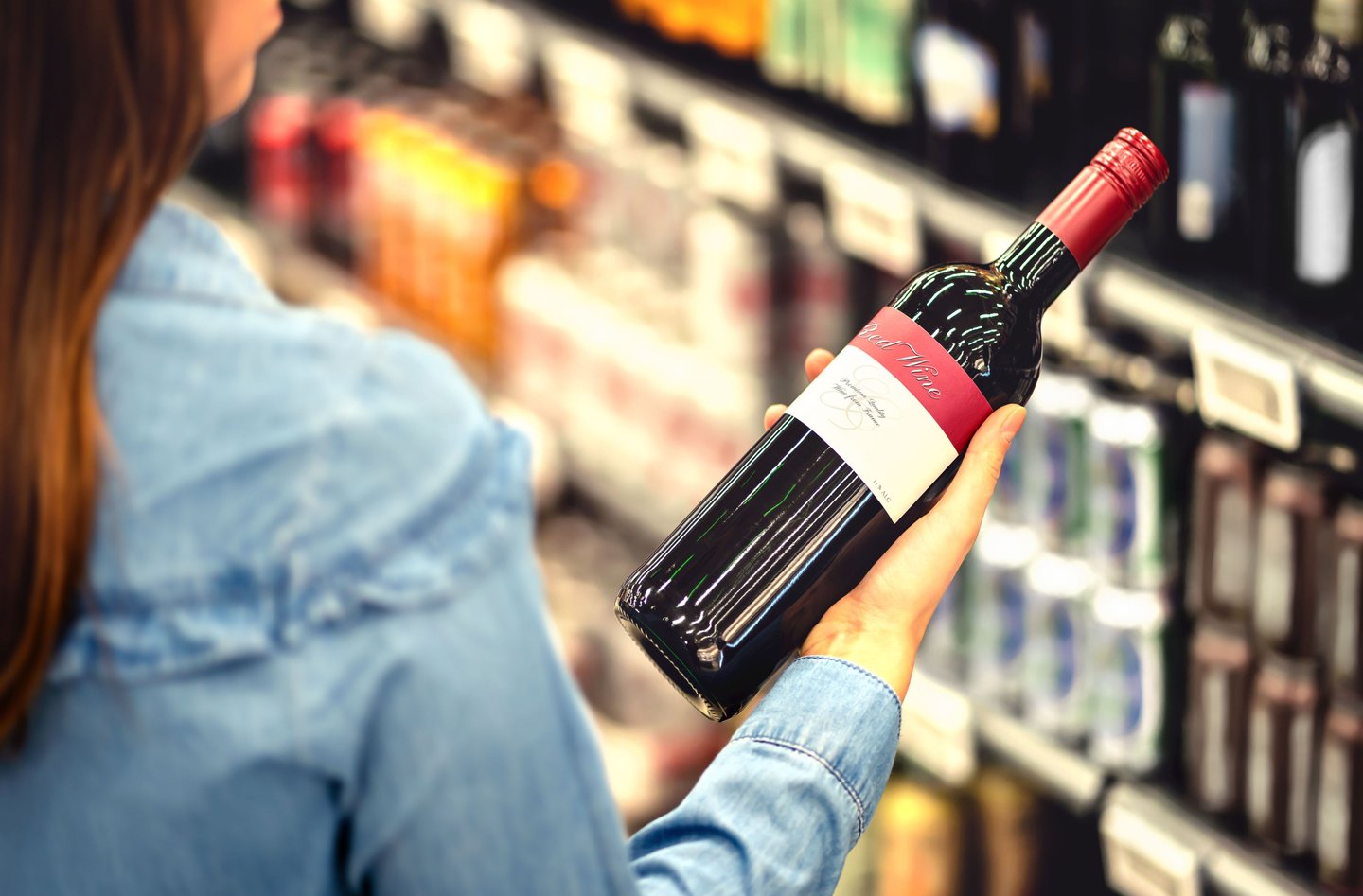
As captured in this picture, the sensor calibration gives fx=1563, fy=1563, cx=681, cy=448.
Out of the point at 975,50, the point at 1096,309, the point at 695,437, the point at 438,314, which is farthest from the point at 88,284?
the point at 438,314

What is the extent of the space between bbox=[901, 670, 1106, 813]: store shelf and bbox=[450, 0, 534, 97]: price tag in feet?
3.64

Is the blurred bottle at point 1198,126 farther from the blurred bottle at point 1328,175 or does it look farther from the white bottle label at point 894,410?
the white bottle label at point 894,410

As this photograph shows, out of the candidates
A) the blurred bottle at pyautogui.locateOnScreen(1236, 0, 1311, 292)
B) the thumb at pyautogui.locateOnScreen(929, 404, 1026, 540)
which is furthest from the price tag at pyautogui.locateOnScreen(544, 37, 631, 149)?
the thumb at pyautogui.locateOnScreen(929, 404, 1026, 540)

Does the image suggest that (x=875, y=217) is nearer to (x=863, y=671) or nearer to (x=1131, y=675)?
(x=1131, y=675)

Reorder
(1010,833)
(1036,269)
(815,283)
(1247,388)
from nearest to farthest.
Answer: (1036,269), (1247,388), (1010,833), (815,283)

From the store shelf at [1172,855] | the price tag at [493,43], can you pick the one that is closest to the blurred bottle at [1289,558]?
the store shelf at [1172,855]

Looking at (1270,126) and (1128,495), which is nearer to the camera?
(1270,126)

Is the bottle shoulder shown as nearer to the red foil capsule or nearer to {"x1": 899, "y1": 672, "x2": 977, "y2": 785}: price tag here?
the red foil capsule

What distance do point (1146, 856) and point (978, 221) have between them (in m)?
0.65

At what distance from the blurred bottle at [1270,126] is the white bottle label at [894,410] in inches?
23.4

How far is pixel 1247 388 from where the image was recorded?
132 centimetres

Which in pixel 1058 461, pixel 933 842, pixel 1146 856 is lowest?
pixel 933 842

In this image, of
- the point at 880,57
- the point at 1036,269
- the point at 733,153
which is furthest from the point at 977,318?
the point at 733,153

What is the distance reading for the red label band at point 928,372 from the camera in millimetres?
921
